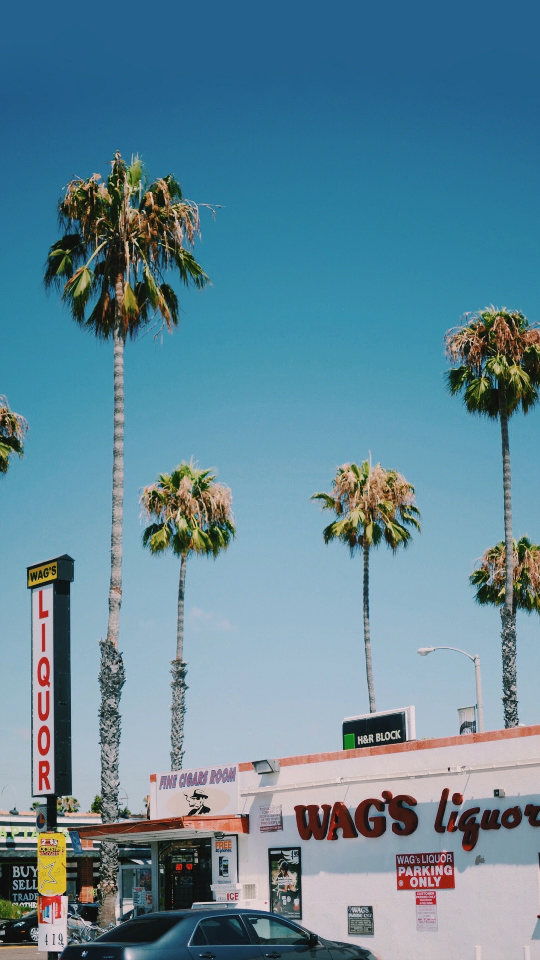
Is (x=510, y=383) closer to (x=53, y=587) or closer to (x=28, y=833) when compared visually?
(x=53, y=587)

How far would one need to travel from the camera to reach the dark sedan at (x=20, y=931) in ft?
→ 117

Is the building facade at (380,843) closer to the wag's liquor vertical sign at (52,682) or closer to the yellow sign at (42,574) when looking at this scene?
the wag's liquor vertical sign at (52,682)

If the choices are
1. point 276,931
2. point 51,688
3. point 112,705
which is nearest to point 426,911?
point 276,931

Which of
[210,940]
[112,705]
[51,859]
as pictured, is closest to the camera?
[210,940]

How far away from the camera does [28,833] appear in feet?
141

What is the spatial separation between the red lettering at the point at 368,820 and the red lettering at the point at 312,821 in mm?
817

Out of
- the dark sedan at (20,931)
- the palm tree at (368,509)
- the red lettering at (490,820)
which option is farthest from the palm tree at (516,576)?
the red lettering at (490,820)

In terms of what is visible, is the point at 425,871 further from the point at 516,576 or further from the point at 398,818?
the point at 516,576

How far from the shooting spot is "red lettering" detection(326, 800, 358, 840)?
20266 mm

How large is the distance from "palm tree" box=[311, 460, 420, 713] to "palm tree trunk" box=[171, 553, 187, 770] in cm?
759

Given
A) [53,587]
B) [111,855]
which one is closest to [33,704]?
[53,587]

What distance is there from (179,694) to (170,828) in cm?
2202

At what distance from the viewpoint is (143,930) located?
13883mm

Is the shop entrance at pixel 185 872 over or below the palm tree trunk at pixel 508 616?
below
